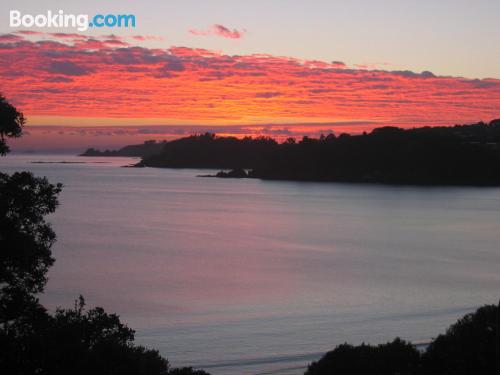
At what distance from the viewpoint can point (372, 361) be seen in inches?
467

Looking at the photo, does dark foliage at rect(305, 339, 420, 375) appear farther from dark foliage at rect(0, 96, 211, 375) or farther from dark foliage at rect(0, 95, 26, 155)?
dark foliage at rect(0, 95, 26, 155)

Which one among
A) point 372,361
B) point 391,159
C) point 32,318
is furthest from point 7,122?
point 391,159

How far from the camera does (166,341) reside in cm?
2112

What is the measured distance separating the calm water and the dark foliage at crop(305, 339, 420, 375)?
591cm

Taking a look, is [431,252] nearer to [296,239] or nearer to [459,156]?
[296,239]

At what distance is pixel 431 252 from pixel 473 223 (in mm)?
23673

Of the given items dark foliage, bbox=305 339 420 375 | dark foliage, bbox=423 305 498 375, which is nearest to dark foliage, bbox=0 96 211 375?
dark foliage, bbox=305 339 420 375

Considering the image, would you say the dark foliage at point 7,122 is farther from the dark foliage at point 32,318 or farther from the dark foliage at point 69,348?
the dark foliage at point 69,348

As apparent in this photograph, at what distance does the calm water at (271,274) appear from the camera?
2148cm

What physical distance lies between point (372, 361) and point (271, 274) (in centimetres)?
2276

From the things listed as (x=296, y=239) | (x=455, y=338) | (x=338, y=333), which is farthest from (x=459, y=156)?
(x=455, y=338)

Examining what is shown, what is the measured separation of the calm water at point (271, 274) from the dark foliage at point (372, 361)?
591 cm

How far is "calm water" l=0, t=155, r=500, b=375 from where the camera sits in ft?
70.5

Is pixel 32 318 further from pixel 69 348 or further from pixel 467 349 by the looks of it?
pixel 467 349
